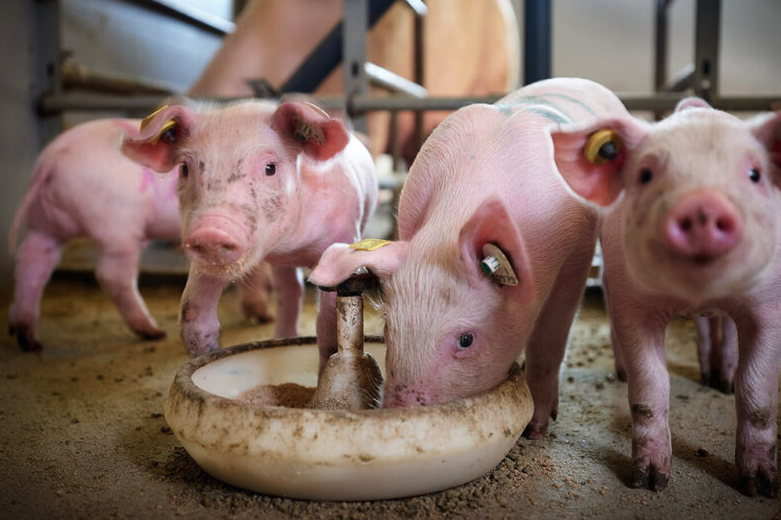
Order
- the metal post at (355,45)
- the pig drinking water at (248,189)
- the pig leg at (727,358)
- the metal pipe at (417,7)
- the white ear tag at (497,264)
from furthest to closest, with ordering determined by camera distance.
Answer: the metal pipe at (417,7)
the metal post at (355,45)
the pig leg at (727,358)
the pig drinking water at (248,189)
the white ear tag at (497,264)

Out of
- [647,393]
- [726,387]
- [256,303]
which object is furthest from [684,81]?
[647,393]

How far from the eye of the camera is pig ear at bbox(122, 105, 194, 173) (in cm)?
208

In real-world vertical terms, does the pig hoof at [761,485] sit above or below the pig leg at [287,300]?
below

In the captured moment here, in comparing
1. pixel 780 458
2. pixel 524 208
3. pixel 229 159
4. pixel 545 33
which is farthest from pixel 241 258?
pixel 545 33

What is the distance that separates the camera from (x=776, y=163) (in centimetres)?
162

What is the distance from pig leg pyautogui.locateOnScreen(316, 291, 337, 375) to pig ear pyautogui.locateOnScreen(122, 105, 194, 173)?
691 mm

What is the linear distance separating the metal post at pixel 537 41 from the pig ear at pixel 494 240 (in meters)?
3.58

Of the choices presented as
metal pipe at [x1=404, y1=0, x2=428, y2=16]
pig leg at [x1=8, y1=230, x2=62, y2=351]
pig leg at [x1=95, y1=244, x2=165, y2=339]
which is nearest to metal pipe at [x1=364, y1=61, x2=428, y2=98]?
metal pipe at [x1=404, y1=0, x2=428, y2=16]

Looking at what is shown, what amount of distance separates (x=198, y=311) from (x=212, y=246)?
59 centimetres

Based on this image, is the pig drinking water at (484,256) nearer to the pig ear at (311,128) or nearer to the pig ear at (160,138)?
the pig ear at (311,128)

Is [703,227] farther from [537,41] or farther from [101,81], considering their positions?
[101,81]

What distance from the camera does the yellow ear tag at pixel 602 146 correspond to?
67.7 inches

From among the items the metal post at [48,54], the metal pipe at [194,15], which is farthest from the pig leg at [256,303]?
the metal pipe at [194,15]

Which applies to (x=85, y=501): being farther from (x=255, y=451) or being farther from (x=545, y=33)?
(x=545, y=33)
